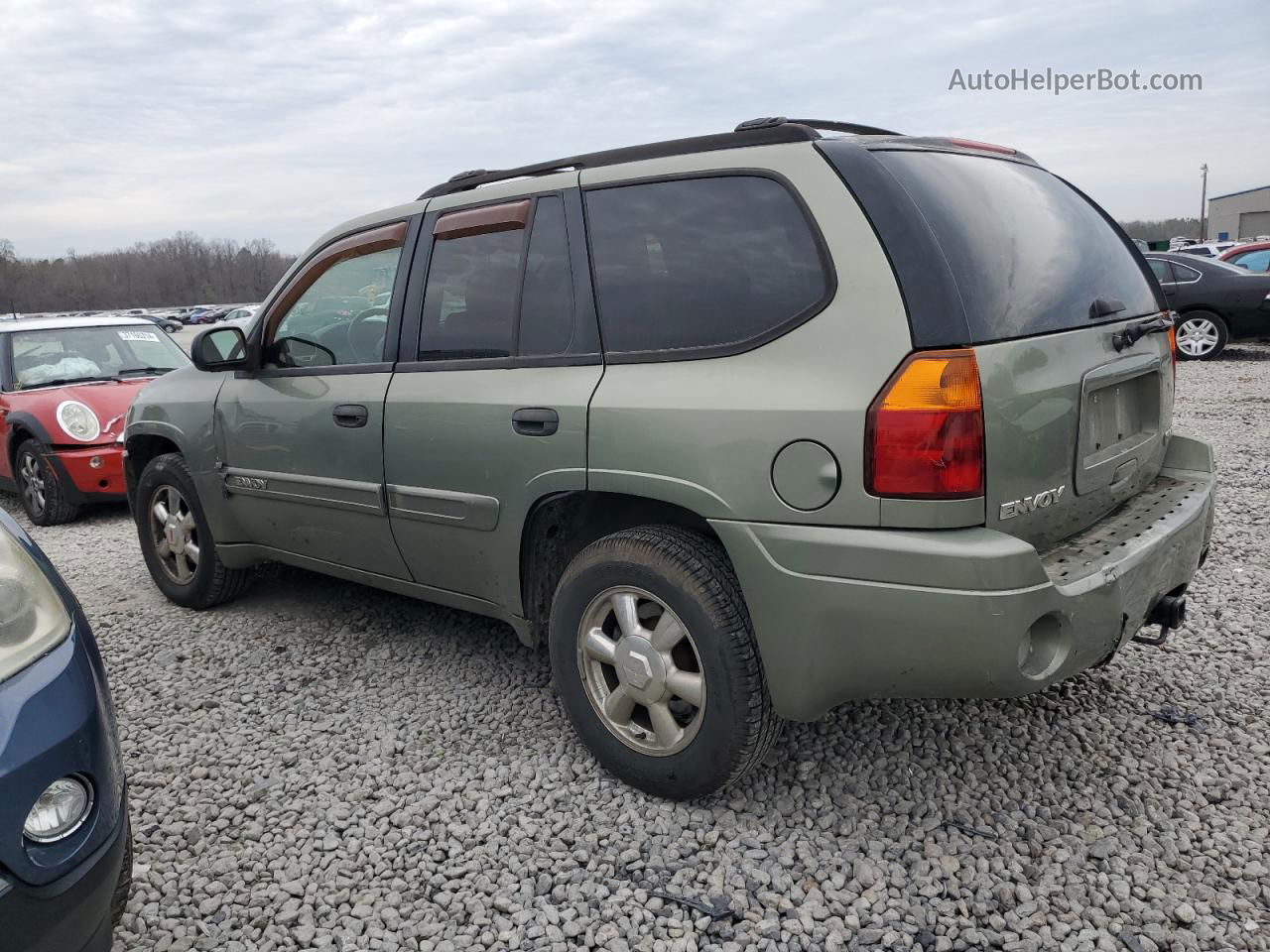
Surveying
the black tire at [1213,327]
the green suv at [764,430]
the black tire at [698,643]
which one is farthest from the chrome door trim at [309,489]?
the black tire at [1213,327]

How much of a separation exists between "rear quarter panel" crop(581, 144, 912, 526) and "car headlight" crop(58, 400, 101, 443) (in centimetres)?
564

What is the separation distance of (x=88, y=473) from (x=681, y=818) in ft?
19.3

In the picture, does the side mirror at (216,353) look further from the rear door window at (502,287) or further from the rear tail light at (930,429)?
the rear tail light at (930,429)

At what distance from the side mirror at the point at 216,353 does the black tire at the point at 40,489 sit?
3.76 metres

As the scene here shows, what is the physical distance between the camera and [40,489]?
6.92 meters

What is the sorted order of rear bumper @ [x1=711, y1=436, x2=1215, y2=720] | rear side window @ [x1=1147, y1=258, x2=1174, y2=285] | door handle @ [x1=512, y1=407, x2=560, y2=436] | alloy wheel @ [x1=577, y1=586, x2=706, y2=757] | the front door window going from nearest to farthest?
rear bumper @ [x1=711, y1=436, x2=1215, y2=720] → alloy wheel @ [x1=577, y1=586, x2=706, y2=757] → door handle @ [x1=512, y1=407, x2=560, y2=436] → the front door window → rear side window @ [x1=1147, y1=258, x2=1174, y2=285]

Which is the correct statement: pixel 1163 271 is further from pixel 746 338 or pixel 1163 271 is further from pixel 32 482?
pixel 32 482

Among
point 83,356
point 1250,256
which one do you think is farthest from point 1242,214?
point 83,356

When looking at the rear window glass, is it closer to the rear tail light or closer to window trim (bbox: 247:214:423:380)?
the rear tail light

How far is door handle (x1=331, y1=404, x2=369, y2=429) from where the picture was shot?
334 cm

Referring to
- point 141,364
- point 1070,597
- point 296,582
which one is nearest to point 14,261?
point 141,364

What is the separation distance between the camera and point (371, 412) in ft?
10.8

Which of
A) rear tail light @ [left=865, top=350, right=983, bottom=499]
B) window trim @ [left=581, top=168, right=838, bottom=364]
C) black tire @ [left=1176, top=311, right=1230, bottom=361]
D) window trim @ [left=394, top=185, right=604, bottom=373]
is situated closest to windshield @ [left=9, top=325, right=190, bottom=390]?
window trim @ [left=394, top=185, right=604, bottom=373]

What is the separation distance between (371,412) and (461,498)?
0.57 meters
